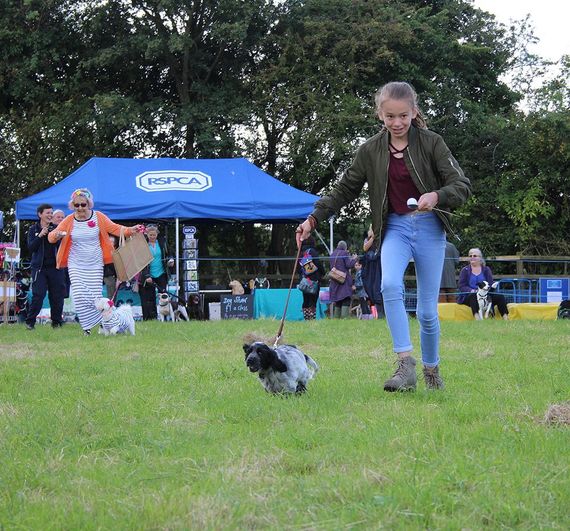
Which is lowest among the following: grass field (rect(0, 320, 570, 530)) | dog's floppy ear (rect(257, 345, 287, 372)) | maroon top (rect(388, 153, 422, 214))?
grass field (rect(0, 320, 570, 530))

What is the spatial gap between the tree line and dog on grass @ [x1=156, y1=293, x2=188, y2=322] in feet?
28.6

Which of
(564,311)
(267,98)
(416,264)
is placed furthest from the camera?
(267,98)

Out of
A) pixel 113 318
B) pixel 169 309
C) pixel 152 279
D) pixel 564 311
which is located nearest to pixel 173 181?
pixel 152 279

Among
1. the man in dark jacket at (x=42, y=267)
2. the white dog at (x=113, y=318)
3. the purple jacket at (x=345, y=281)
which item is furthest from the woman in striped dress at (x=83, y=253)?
the purple jacket at (x=345, y=281)

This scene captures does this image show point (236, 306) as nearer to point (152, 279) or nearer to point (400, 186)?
point (152, 279)

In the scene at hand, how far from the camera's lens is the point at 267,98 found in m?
23.3

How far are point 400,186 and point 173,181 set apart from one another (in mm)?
12542

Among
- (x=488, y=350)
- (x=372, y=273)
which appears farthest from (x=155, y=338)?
(x=372, y=273)

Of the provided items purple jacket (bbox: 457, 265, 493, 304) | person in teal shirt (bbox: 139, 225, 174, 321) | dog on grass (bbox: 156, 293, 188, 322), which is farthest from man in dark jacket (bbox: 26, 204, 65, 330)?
purple jacket (bbox: 457, 265, 493, 304)

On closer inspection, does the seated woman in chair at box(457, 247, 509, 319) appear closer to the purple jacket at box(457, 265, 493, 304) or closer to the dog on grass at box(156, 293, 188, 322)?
the purple jacket at box(457, 265, 493, 304)

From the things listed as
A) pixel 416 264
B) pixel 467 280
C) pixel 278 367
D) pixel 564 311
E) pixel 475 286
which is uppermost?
pixel 416 264

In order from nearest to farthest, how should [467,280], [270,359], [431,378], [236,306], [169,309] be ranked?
[270,359] → [431,378] → [467,280] → [169,309] → [236,306]

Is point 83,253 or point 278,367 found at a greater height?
point 83,253

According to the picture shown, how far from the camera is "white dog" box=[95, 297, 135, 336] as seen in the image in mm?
10268
